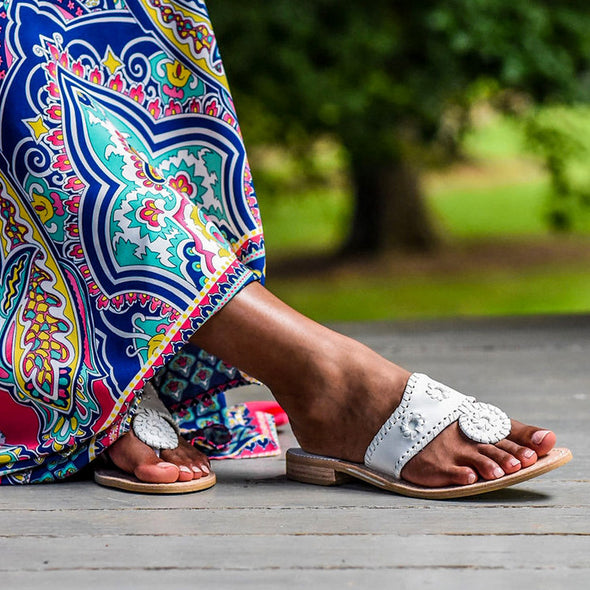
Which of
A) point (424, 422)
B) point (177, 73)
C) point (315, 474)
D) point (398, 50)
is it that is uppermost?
point (398, 50)

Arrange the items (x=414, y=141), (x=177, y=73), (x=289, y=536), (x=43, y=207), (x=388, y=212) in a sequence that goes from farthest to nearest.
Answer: (x=388, y=212) < (x=414, y=141) < (x=177, y=73) < (x=43, y=207) < (x=289, y=536)

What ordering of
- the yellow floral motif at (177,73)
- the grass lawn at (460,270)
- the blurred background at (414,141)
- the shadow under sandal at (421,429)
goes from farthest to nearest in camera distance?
1. the grass lawn at (460,270)
2. the blurred background at (414,141)
3. the yellow floral motif at (177,73)
4. the shadow under sandal at (421,429)

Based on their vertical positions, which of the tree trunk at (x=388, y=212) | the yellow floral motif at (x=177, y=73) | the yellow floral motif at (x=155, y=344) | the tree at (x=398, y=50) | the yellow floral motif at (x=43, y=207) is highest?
the tree at (x=398, y=50)

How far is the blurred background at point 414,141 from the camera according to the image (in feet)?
11.6

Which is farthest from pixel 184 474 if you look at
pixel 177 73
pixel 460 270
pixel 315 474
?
pixel 460 270

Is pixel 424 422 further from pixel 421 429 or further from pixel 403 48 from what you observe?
pixel 403 48

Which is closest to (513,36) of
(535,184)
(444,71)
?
(444,71)

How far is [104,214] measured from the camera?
1.34 meters

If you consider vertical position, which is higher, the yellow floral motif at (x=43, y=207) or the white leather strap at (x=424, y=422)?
the yellow floral motif at (x=43, y=207)

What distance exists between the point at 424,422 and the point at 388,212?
552 centimetres

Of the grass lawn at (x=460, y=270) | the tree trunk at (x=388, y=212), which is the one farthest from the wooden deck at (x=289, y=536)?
the tree trunk at (x=388, y=212)

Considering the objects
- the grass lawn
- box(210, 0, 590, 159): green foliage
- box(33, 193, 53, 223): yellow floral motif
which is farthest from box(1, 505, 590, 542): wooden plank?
the grass lawn

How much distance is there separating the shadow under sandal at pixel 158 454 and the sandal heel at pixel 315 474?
115mm

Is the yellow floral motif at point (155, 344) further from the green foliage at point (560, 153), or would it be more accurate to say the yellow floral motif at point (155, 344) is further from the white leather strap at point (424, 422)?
the green foliage at point (560, 153)
